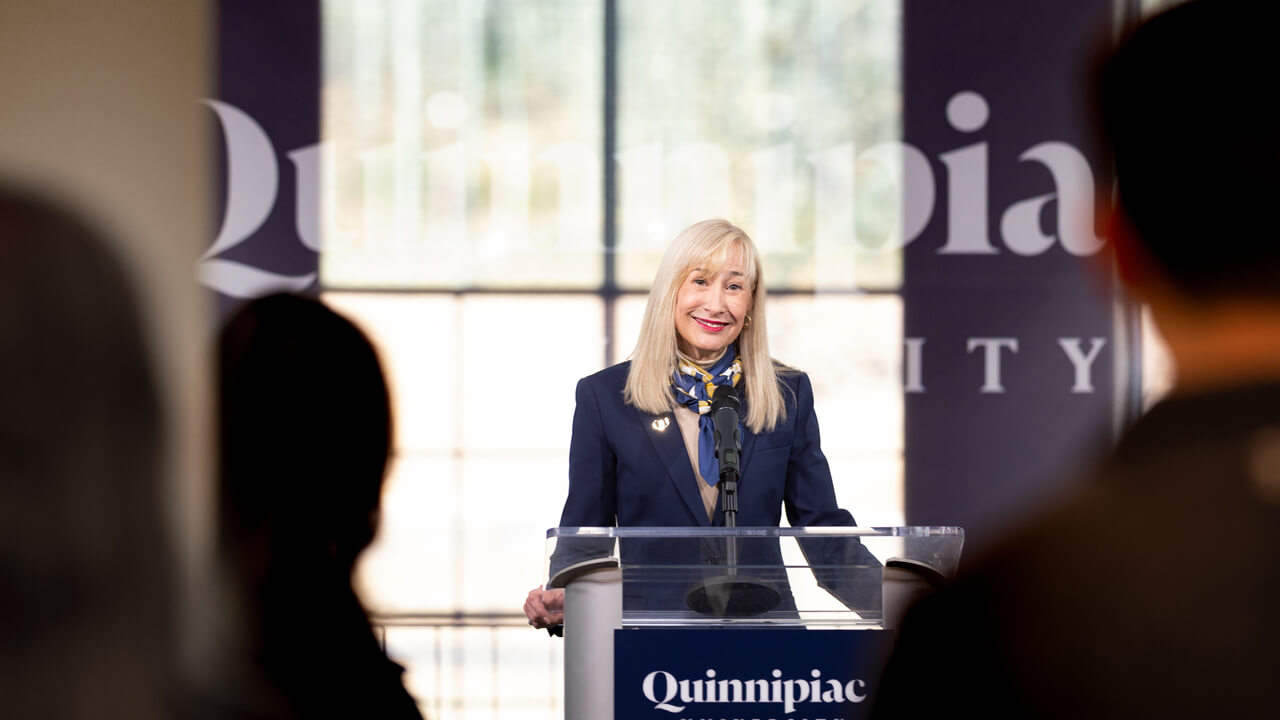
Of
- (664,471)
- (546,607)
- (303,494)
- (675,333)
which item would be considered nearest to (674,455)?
(664,471)

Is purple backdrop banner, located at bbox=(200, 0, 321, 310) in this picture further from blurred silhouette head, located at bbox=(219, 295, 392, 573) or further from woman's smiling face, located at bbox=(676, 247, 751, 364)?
blurred silhouette head, located at bbox=(219, 295, 392, 573)

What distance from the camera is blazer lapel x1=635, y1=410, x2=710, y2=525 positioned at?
2.68 metres

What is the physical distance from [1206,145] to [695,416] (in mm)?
2129

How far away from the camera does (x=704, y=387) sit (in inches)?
110

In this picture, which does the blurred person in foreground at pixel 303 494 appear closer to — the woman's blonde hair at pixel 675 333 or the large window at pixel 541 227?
the woman's blonde hair at pixel 675 333

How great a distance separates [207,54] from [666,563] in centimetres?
384

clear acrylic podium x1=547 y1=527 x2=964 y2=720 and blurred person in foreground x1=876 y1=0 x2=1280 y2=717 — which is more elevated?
blurred person in foreground x1=876 y1=0 x2=1280 y2=717

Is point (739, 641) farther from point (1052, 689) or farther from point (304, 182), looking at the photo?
point (304, 182)

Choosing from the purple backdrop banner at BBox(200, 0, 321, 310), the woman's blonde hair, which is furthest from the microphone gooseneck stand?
the purple backdrop banner at BBox(200, 0, 321, 310)

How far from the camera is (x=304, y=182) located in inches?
187

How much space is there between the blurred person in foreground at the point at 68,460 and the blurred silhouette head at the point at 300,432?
43 centimetres

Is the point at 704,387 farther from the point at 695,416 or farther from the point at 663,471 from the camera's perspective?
the point at 663,471

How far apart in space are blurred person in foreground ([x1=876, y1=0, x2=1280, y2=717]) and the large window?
4.07 metres

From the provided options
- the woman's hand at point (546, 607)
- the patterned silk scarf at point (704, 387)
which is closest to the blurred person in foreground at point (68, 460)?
the woman's hand at point (546, 607)
